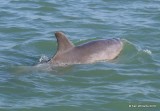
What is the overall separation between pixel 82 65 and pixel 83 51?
1.69 ft

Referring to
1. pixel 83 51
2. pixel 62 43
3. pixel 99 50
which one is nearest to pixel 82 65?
pixel 83 51

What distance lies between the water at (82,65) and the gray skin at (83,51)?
0.25 m

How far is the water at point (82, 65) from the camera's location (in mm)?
11000

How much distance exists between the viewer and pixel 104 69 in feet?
43.0

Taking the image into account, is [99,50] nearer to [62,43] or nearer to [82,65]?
[82,65]

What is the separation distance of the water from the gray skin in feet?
0.81

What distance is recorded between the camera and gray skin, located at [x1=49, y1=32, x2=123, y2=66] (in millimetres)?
13188

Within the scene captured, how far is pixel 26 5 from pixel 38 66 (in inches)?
354

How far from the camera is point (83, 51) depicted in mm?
13750

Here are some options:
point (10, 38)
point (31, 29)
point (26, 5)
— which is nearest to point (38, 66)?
point (10, 38)

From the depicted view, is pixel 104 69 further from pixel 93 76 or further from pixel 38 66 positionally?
pixel 38 66

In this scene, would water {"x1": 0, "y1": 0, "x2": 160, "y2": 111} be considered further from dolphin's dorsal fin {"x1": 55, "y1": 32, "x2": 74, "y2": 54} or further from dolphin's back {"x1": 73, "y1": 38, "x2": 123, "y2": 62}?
dolphin's dorsal fin {"x1": 55, "y1": 32, "x2": 74, "y2": 54}

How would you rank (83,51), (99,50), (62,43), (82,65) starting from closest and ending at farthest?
(62,43), (82,65), (83,51), (99,50)

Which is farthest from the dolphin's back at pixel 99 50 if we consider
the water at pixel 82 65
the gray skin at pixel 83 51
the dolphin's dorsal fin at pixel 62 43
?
the dolphin's dorsal fin at pixel 62 43
